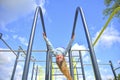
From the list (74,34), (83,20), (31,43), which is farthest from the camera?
(74,34)

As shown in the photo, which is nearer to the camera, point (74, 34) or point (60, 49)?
point (60, 49)

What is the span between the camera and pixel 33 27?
2.97 m

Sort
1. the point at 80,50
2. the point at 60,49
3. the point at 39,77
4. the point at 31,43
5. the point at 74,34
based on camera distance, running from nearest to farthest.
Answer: the point at 31,43, the point at 60,49, the point at 74,34, the point at 80,50, the point at 39,77

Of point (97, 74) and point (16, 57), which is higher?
point (16, 57)

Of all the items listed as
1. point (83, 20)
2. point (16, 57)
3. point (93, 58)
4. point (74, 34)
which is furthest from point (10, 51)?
point (93, 58)

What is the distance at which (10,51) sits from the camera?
738cm

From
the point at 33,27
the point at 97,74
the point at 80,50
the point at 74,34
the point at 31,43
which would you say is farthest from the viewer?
the point at 80,50

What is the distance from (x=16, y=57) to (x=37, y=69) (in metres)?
3.10

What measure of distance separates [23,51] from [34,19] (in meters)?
4.45

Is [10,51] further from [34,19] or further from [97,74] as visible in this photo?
[97,74]

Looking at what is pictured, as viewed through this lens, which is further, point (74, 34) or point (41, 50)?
point (41, 50)

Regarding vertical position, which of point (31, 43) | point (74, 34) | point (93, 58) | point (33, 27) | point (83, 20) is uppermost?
point (74, 34)

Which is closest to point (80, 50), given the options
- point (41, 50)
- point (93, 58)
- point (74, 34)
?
point (41, 50)

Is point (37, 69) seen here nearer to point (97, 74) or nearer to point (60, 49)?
point (60, 49)
